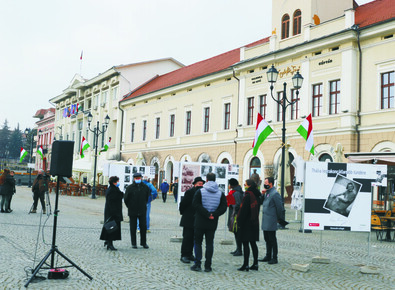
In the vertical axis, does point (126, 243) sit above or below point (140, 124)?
below

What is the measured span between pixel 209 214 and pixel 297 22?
2521cm

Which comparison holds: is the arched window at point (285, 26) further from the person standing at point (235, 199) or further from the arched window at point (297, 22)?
the person standing at point (235, 199)

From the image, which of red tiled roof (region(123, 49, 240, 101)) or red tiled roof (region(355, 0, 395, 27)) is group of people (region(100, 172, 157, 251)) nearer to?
red tiled roof (region(355, 0, 395, 27))

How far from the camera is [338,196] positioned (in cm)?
977

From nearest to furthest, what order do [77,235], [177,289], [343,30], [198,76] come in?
[177,289]
[77,235]
[343,30]
[198,76]

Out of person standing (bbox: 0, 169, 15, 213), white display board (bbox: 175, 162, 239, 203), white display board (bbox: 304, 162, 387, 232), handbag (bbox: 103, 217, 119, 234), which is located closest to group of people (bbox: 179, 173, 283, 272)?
white display board (bbox: 304, 162, 387, 232)

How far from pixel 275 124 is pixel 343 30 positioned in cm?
765

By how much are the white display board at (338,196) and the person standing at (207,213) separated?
2.14 m

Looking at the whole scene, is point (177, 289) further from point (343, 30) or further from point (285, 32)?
point (285, 32)

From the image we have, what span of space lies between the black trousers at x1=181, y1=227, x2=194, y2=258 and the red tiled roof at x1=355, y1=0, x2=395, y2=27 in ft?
67.7

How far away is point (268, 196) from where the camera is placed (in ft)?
32.7

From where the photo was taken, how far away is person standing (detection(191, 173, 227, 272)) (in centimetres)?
845

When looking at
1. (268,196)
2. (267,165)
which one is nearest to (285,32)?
(267,165)

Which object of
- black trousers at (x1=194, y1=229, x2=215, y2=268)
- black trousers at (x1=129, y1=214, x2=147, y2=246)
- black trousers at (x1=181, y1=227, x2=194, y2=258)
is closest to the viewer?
black trousers at (x1=194, y1=229, x2=215, y2=268)
